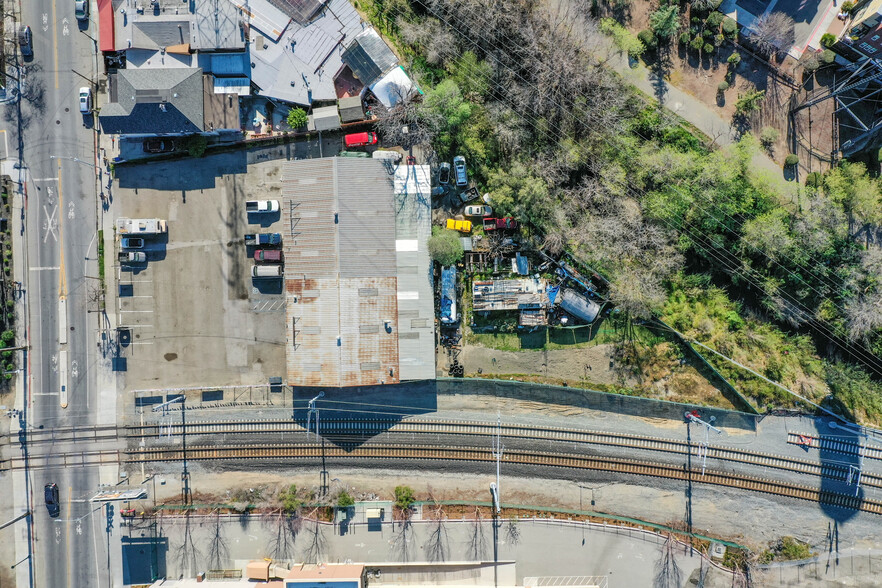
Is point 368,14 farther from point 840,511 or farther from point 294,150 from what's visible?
point 840,511

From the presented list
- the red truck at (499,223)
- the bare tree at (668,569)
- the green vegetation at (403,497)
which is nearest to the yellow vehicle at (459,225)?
the red truck at (499,223)

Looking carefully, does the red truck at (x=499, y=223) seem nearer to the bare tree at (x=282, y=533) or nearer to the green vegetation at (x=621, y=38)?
the green vegetation at (x=621, y=38)

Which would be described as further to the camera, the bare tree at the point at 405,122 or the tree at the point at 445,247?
the bare tree at the point at 405,122

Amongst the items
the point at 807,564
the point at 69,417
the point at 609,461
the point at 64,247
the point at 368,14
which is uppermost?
the point at 368,14

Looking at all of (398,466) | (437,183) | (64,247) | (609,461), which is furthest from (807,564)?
(64,247)

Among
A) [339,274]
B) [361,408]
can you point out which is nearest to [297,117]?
[339,274]

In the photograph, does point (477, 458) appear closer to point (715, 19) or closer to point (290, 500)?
point (290, 500)
